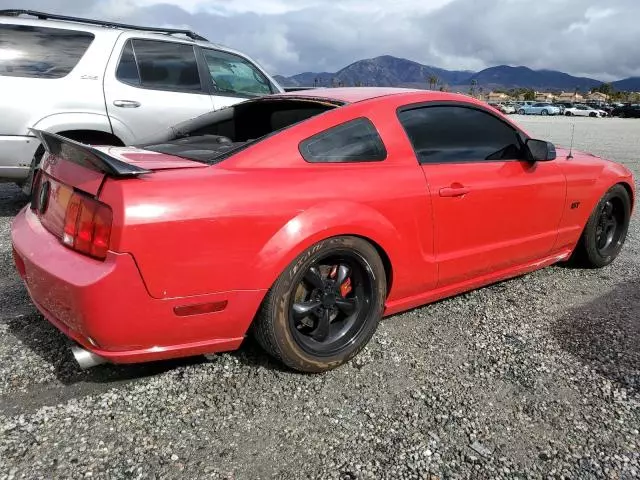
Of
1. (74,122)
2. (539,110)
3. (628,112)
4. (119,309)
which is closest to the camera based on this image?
(119,309)

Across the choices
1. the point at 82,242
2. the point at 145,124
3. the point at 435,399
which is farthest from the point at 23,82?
the point at 435,399

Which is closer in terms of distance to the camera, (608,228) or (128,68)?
(608,228)

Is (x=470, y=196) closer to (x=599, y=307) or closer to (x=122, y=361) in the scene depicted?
(x=599, y=307)

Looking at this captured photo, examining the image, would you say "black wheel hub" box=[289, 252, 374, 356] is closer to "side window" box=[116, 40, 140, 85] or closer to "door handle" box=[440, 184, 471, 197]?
"door handle" box=[440, 184, 471, 197]

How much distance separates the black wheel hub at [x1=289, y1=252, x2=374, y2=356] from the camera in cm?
259

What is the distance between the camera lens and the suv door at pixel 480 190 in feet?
9.95

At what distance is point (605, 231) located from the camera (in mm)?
4461

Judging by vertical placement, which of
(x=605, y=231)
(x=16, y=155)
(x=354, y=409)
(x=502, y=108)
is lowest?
(x=354, y=409)

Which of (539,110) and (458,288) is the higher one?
(458,288)

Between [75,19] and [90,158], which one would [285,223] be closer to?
[90,158]

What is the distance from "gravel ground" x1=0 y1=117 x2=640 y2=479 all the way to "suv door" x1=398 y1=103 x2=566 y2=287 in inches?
19.6

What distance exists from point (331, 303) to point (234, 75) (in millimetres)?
4335

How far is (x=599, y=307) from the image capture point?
3646mm

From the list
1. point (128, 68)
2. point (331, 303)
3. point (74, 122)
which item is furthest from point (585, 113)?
point (331, 303)
